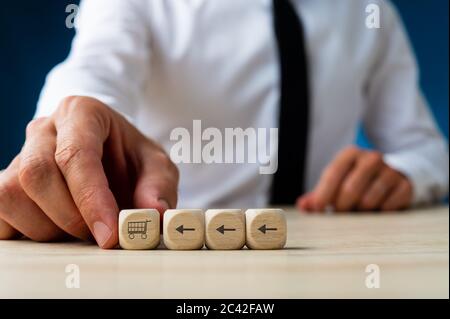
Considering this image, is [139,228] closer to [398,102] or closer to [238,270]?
[238,270]

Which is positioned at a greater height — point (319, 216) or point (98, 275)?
point (98, 275)

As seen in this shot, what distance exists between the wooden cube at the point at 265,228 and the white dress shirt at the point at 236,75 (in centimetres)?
83

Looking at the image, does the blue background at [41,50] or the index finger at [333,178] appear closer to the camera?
the index finger at [333,178]

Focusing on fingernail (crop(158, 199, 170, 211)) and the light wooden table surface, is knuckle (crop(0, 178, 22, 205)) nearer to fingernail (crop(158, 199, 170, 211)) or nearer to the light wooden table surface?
the light wooden table surface

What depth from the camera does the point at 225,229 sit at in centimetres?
64

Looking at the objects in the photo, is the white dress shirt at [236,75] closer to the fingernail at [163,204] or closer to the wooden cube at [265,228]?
the fingernail at [163,204]

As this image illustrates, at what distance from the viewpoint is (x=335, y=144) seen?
180 centimetres

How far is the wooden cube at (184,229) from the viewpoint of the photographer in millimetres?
625

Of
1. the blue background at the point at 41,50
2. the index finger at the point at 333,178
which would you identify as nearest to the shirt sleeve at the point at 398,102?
the index finger at the point at 333,178

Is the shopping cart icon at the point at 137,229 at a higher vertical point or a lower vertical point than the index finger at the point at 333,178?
higher
